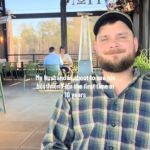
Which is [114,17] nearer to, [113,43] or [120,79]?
[113,43]

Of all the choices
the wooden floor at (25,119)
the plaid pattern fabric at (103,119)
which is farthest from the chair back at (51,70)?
the plaid pattern fabric at (103,119)

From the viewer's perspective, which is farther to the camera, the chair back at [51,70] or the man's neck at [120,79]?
the chair back at [51,70]

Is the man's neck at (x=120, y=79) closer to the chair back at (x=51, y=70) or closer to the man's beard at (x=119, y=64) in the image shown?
the man's beard at (x=119, y=64)

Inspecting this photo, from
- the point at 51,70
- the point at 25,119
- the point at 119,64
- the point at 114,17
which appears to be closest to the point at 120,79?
the point at 119,64

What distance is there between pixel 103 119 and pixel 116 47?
26 centimetres

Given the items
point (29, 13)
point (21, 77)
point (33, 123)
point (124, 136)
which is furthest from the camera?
point (29, 13)

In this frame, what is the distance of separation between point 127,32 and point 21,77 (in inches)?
519

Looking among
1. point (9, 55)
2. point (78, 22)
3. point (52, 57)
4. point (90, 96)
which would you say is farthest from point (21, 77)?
point (90, 96)

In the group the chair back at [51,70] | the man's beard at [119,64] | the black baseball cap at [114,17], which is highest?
the black baseball cap at [114,17]

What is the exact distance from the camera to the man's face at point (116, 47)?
4.71 feet

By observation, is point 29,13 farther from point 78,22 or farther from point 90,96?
point 90,96

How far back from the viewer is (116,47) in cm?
144

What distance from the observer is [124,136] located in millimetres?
1445

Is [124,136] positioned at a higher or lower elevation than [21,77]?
higher
